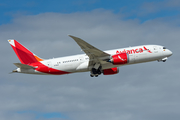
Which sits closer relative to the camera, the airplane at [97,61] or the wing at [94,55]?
the wing at [94,55]

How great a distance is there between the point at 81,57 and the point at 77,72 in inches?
132

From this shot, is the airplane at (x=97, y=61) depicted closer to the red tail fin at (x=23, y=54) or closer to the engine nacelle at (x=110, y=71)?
the red tail fin at (x=23, y=54)

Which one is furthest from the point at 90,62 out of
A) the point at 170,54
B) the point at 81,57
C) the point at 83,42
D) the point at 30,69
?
the point at 170,54

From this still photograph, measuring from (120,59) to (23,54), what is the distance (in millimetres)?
20771

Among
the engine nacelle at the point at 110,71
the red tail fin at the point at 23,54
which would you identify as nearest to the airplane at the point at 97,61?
the red tail fin at the point at 23,54

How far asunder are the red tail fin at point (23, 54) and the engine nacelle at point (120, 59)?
15927mm

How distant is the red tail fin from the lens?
205 feet

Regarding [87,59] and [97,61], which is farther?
[87,59]

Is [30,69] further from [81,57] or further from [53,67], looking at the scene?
[81,57]

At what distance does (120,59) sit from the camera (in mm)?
57500

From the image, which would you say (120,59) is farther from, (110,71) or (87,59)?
(110,71)

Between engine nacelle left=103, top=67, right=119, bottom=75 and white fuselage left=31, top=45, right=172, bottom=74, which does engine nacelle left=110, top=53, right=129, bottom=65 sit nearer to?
white fuselage left=31, top=45, right=172, bottom=74

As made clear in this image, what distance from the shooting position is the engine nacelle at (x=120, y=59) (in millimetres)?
57562

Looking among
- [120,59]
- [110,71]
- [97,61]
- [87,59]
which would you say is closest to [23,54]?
[87,59]
